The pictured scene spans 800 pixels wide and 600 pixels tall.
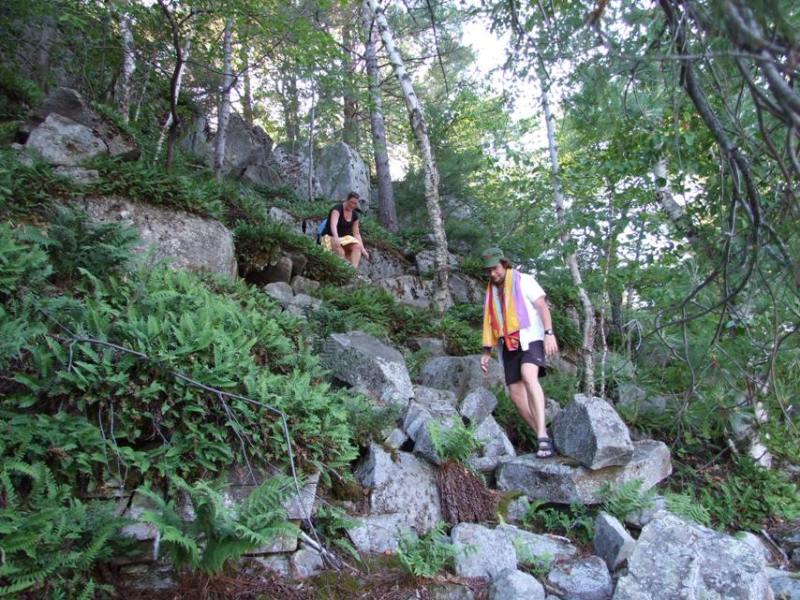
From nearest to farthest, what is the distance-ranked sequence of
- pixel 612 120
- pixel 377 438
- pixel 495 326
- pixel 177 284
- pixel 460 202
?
pixel 612 120
pixel 377 438
pixel 177 284
pixel 495 326
pixel 460 202

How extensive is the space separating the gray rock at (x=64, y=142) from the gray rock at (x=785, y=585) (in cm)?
989

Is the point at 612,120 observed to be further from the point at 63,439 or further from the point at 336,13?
the point at 336,13

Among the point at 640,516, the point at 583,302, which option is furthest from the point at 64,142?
the point at 640,516

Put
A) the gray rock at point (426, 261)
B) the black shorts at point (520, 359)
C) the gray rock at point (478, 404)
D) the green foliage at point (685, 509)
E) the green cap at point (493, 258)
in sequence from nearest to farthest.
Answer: the green foliage at point (685, 509)
the black shorts at point (520, 359)
the green cap at point (493, 258)
the gray rock at point (478, 404)
the gray rock at point (426, 261)

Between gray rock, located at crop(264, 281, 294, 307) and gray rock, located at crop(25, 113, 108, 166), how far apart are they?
3455mm

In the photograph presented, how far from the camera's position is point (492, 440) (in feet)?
20.3

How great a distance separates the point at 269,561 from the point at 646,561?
8.43ft

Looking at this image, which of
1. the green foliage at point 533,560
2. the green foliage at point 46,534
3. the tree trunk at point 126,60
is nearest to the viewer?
the green foliage at point 46,534

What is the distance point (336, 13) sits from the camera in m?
19.1

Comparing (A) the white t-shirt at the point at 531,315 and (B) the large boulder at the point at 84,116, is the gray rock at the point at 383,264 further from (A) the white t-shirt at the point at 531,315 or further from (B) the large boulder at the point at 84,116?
(A) the white t-shirt at the point at 531,315

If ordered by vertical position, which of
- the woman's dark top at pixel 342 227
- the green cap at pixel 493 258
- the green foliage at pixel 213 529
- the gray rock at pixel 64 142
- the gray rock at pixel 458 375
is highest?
the gray rock at pixel 64 142

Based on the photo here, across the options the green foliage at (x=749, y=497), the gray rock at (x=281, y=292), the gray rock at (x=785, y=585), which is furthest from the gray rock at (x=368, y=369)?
the green foliage at (x=749, y=497)

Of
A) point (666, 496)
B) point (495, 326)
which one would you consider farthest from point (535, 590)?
point (495, 326)

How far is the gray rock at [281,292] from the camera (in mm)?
8372
